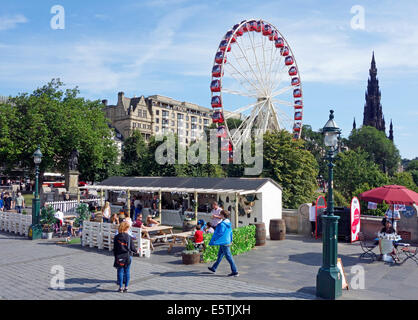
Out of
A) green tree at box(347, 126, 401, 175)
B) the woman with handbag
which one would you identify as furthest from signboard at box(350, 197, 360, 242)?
green tree at box(347, 126, 401, 175)

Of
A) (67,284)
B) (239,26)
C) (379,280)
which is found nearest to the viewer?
(67,284)

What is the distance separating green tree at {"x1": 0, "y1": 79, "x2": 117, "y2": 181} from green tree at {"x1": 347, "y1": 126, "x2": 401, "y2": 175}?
67.9 metres

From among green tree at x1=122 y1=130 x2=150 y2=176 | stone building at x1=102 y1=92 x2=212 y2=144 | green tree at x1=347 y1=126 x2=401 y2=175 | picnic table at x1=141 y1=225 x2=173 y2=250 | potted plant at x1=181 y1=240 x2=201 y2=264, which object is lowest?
potted plant at x1=181 y1=240 x2=201 y2=264

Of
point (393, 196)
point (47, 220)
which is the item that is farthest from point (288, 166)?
point (47, 220)

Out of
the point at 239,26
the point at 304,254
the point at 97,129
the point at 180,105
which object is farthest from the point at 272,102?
the point at 180,105

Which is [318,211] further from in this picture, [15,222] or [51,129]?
[51,129]

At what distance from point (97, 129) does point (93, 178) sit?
→ 9.21 meters

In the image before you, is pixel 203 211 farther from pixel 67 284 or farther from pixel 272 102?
pixel 272 102

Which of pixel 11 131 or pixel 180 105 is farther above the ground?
pixel 180 105

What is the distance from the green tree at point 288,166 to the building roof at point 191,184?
14908 mm

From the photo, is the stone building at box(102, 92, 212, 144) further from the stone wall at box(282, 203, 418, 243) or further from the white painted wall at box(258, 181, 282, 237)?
the stone wall at box(282, 203, 418, 243)

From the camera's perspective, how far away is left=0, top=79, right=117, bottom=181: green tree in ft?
119

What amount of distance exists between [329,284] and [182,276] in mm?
3999
